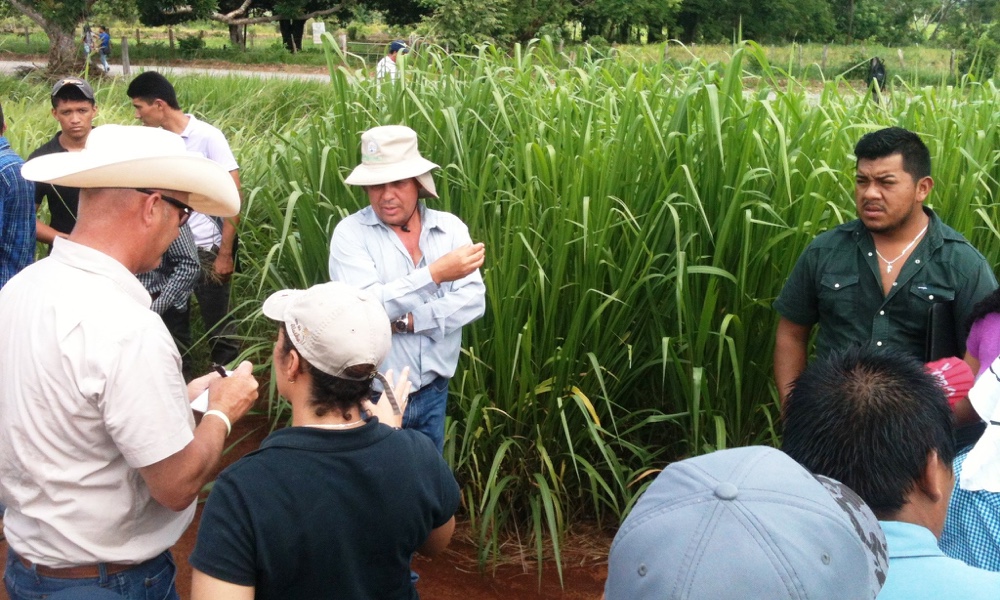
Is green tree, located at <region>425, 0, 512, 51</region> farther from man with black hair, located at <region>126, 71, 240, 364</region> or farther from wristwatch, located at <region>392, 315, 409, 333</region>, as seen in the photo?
wristwatch, located at <region>392, 315, 409, 333</region>

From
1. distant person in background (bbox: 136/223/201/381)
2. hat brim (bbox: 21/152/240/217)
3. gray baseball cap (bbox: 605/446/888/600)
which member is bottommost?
distant person in background (bbox: 136/223/201/381)

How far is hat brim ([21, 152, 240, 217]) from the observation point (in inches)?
73.9

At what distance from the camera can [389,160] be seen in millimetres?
3090

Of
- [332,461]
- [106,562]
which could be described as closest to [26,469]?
[106,562]

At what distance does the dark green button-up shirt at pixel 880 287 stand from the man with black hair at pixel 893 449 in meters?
1.00

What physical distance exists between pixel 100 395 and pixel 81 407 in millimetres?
49

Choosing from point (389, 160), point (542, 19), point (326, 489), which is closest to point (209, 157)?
point (389, 160)

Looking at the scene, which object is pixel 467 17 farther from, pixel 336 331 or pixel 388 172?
pixel 336 331

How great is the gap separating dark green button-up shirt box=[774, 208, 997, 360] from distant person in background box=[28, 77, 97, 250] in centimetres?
322

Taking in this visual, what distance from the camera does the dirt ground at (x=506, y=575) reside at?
3.34 meters

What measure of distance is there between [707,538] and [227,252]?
12.1ft

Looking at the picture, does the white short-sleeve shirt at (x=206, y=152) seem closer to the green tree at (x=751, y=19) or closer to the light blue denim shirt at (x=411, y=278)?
the light blue denim shirt at (x=411, y=278)

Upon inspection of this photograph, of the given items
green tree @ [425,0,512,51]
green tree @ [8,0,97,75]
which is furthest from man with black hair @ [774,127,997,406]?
green tree @ [425,0,512,51]

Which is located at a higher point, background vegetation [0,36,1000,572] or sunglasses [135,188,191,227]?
sunglasses [135,188,191,227]
